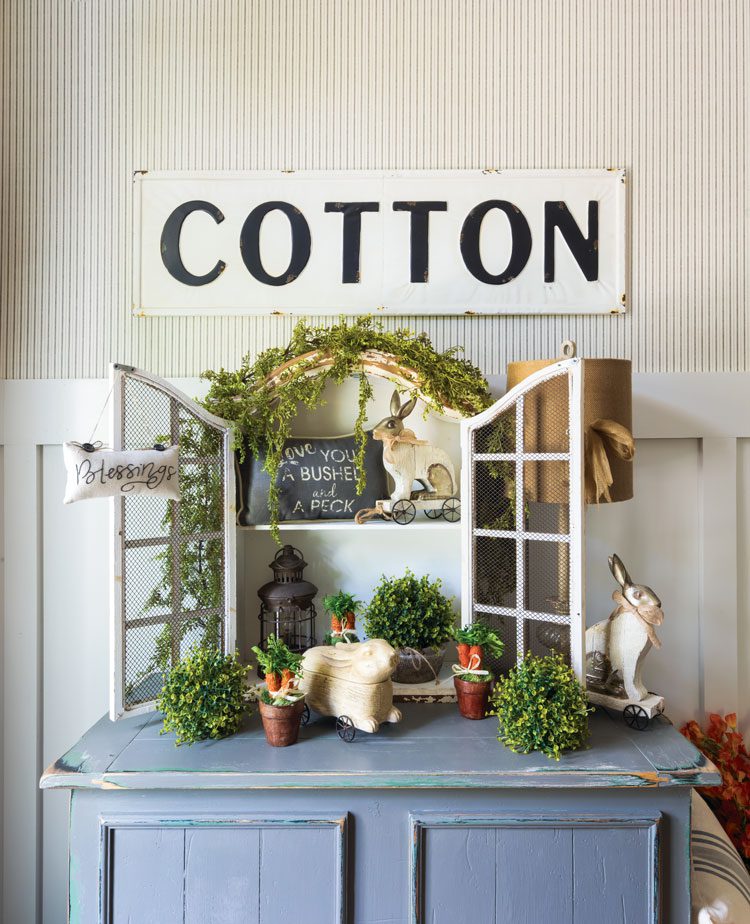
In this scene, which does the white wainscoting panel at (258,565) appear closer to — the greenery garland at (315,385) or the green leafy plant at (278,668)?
the greenery garland at (315,385)

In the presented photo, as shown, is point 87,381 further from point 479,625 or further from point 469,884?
point 469,884

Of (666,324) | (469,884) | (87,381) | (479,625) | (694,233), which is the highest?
(694,233)

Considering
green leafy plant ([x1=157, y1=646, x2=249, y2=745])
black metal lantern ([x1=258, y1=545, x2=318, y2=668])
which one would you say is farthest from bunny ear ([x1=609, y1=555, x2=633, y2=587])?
green leafy plant ([x1=157, y1=646, x2=249, y2=745])

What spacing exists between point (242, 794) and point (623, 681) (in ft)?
2.68

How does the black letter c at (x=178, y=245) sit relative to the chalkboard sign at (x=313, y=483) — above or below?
above

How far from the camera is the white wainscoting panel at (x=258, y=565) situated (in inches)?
70.6

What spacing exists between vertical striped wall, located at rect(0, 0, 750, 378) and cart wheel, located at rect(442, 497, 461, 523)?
416mm

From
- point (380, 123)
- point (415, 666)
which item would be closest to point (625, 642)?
point (415, 666)

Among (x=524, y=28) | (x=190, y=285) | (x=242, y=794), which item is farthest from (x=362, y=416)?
(x=524, y=28)

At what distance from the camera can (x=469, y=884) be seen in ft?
4.01

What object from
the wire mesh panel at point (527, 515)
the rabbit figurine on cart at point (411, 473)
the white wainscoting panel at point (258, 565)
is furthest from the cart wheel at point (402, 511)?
the white wainscoting panel at point (258, 565)

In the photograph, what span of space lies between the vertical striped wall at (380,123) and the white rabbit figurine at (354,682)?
84 centimetres

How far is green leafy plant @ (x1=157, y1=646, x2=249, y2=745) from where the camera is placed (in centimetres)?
132

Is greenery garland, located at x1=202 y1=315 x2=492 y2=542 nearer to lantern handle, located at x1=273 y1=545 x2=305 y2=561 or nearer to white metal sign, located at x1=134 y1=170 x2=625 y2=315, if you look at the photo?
lantern handle, located at x1=273 y1=545 x2=305 y2=561
